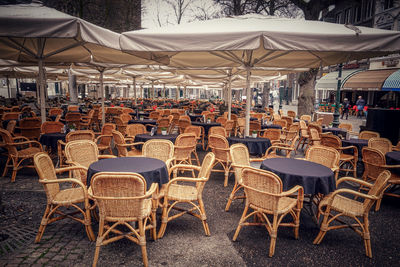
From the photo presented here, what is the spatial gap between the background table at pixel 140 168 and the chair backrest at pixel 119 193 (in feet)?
1.56

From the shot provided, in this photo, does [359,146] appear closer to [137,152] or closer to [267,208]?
[267,208]

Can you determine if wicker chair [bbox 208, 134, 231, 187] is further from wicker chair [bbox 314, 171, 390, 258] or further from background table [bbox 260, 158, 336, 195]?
wicker chair [bbox 314, 171, 390, 258]

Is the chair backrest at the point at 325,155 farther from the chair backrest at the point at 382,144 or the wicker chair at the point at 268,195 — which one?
the chair backrest at the point at 382,144

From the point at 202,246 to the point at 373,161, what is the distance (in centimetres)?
332

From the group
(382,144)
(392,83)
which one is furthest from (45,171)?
(392,83)

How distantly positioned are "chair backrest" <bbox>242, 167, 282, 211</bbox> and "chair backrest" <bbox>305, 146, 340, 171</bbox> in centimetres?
171

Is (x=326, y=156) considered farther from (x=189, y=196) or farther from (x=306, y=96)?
(x=306, y=96)

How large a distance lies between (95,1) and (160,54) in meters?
16.8

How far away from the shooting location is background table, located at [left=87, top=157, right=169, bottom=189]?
294 centimetres

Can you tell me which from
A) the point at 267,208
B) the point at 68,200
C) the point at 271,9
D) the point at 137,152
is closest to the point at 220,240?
the point at 267,208

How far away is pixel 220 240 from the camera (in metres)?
3.08

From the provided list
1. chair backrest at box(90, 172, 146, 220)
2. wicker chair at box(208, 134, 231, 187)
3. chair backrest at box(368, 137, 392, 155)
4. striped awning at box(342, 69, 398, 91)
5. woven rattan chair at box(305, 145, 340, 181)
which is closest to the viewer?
chair backrest at box(90, 172, 146, 220)

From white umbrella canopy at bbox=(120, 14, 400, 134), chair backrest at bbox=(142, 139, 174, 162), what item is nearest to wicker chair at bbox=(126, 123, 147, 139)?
chair backrest at bbox=(142, 139, 174, 162)

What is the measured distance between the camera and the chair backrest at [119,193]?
92.0 inches
